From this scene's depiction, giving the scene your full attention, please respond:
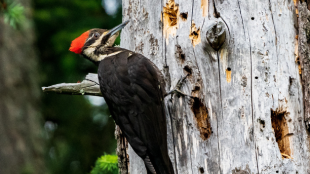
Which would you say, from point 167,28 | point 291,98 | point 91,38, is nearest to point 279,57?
point 291,98

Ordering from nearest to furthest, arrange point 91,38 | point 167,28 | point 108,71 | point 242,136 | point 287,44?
point 242,136, point 287,44, point 167,28, point 108,71, point 91,38

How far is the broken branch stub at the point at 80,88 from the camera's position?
2820 mm

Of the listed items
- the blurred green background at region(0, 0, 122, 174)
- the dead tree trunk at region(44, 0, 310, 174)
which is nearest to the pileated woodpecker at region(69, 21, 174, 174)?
the dead tree trunk at region(44, 0, 310, 174)

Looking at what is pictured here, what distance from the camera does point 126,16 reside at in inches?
124

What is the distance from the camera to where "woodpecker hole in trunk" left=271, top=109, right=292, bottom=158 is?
8.07 ft

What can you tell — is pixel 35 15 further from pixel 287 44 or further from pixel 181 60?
pixel 287 44

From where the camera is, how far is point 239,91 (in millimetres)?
2455

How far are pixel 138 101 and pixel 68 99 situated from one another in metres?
3.23

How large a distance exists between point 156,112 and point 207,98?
454mm

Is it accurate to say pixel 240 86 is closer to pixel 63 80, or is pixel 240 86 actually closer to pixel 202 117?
pixel 202 117

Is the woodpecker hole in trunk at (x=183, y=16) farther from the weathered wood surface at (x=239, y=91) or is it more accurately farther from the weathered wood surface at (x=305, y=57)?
the weathered wood surface at (x=305, y=57)

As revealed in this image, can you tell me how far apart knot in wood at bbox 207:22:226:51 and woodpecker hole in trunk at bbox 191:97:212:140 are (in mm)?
432

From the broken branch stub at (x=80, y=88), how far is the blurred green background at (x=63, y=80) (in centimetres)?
235

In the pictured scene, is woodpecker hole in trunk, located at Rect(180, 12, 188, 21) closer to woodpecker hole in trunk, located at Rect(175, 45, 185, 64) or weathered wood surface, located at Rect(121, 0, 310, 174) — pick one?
weathered wood surface, located at Rect(121, 0, 310, 174)
